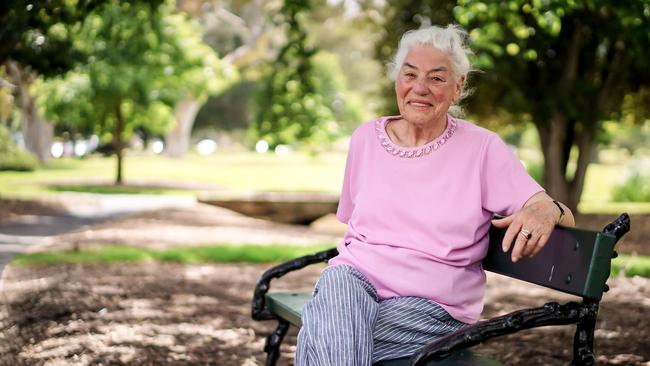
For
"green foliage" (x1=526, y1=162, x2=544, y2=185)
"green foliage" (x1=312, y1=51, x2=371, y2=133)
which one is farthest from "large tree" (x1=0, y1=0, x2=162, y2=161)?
"green foliage" (x1=312, y1=51, x2=371, y2=133)

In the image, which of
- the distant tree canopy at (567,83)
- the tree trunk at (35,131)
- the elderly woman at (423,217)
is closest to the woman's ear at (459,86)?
the elderly woman at (423,217)

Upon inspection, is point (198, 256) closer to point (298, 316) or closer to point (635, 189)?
point (298, 316)

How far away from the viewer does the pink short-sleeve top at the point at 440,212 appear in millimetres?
3068

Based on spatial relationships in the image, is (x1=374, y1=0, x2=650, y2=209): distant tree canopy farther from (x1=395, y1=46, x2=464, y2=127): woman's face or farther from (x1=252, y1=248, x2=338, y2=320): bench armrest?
(x1=395, y1=46, x2=464, y2=127): woman's face

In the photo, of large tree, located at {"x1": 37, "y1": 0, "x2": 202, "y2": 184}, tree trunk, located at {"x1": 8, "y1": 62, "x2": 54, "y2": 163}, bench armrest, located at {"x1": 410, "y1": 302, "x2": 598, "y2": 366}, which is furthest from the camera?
tree trunk, located at {"x1": 8, "y1": 62, "x2": 54, "y2": 163}

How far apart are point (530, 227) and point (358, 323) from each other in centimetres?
63

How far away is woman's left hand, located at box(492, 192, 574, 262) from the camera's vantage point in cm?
281

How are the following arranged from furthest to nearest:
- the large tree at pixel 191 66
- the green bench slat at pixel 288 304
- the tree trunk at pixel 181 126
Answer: the tree trunk at pixel 181 126 < the large tree at pixel 191 66 < the green bench slat at pixel 288 304

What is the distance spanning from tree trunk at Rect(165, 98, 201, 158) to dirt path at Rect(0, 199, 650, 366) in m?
32.5

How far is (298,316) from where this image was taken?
3531mm

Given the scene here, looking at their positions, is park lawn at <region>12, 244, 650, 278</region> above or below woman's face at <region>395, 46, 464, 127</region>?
below

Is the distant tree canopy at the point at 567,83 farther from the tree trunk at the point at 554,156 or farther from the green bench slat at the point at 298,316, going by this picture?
the green bench slat at the point at 298,316

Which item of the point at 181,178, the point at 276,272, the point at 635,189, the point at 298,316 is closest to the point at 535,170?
the point at 635,189

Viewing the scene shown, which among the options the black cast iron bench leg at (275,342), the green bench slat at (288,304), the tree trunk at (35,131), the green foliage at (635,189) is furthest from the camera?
the tree trunk at (35,131)
